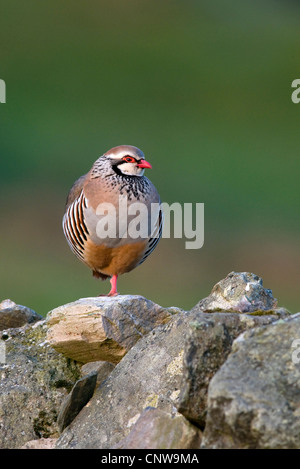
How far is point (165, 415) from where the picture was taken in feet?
11.6

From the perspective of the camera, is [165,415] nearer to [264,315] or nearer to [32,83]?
[264,315]

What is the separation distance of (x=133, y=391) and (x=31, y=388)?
601 millimetres

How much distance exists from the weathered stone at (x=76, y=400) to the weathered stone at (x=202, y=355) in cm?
73

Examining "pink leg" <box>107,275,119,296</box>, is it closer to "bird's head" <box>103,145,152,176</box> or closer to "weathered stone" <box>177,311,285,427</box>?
"bird's head" <box>103,145,152,176</box>

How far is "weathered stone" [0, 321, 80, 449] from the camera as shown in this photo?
4293 millimetres

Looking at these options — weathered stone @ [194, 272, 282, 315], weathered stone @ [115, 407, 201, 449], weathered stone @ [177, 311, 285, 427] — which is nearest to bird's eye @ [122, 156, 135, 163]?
weathered stone @ [194, 272, 282, 315]

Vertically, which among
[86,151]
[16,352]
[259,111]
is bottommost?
[16,352]

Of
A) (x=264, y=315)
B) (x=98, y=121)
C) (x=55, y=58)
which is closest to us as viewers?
(x=264, y=315)

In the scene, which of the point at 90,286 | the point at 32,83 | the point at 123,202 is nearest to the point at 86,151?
the point at 32,83

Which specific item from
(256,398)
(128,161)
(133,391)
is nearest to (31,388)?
(133,391)

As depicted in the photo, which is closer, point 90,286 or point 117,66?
point 90,286

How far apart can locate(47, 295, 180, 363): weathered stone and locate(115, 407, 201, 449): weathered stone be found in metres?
1.08

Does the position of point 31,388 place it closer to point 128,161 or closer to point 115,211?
point 115,211

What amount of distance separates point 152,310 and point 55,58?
133 feet
